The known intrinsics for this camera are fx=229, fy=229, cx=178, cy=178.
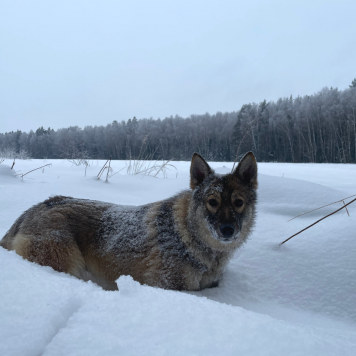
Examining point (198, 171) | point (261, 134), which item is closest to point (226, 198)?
point (198, 171)

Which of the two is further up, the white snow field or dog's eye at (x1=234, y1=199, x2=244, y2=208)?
dog's eye at (x1=234, y1=199, x2=244, y2=208)

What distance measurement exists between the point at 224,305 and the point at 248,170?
75.4 inches

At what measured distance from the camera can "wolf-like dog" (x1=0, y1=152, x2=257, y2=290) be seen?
2.24 metres

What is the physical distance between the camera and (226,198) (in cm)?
251

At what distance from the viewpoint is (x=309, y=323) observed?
1555mm

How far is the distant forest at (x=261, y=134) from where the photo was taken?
3147 centimetres

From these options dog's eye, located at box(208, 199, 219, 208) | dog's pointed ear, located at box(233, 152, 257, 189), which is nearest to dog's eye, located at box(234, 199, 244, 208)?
dog's eye, located at box(208, 199, 219, 208)

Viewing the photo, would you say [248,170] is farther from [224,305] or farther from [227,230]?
[224,305]

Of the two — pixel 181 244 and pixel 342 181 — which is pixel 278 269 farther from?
pixel 342 181

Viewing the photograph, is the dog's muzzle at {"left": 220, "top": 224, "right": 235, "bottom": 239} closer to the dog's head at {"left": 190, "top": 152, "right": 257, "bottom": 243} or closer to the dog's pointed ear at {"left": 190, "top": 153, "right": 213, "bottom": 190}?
the dog's head at {"left": 190, "top": 152, "right": 257, "bottom": 243}

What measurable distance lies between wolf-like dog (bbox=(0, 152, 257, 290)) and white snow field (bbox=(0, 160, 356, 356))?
31cm

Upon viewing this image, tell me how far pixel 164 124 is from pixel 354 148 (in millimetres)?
30720

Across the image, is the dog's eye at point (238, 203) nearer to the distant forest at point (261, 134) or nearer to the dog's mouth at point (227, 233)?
the dog's mouth at point (227, 233)

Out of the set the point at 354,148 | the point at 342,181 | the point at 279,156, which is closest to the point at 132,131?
the point at 279,156
